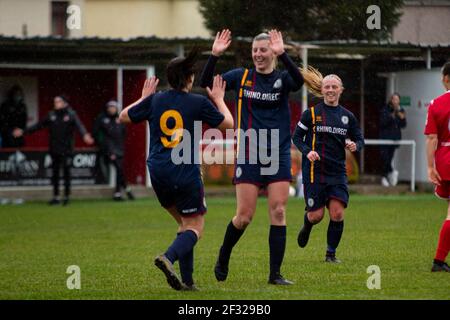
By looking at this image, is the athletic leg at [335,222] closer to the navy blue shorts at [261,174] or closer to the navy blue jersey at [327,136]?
the navy blue jersey at [327,136]

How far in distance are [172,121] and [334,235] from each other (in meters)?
3.69

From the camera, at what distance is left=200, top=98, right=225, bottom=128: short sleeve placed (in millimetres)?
8984

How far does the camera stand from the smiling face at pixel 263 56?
961 cm

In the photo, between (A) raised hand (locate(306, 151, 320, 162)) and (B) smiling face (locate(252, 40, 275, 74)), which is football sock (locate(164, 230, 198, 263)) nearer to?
(B) smiling face (locate(252, 40, 275, 74))

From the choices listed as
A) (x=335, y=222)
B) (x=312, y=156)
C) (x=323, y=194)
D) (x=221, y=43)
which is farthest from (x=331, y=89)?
(x=221, y=43)

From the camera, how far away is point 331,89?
12078mm

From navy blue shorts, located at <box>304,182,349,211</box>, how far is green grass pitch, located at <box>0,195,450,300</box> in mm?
633

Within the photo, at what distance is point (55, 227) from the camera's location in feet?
57.8

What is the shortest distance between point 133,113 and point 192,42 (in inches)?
559

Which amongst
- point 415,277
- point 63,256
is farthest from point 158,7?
point 415,277

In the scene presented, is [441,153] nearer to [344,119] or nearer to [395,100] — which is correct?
[344,119]

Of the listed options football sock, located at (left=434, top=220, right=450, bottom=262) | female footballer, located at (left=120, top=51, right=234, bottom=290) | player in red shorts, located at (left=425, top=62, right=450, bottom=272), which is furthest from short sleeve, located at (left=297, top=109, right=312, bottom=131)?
female footballer, located at (left=120, top=51, right=234, bottom=290)

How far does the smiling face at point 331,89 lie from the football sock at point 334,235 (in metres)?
1.37

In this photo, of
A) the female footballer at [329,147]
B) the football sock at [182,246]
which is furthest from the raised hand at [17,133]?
the football sock at [182,246]
